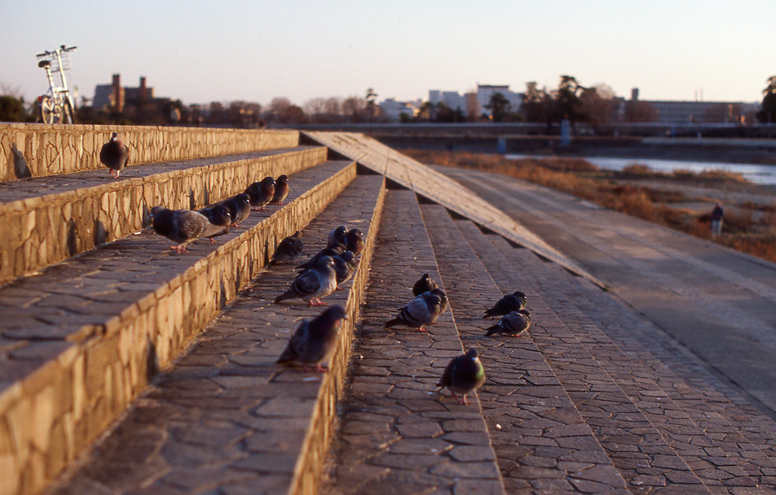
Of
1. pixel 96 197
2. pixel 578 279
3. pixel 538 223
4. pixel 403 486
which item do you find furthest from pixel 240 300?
pixel 538 223

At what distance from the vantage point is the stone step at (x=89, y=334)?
2.16m

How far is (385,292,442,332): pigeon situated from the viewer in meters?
5.36

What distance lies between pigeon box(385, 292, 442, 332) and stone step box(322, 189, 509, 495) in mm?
105

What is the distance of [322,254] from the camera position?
18.3 ft

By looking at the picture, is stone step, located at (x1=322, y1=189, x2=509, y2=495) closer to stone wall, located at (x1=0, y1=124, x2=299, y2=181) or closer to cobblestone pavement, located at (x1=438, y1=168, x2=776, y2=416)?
stone wall, located at (x1=0, y1=124, x2=299, y2=181)

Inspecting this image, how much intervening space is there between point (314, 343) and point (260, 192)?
346 cm

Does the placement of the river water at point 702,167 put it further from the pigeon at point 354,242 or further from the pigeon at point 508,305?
the pigeon at point 354,242

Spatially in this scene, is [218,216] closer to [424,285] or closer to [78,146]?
[78,146]

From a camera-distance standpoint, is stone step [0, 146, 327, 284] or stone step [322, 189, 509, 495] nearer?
stone step [322, 189, 509, 495]

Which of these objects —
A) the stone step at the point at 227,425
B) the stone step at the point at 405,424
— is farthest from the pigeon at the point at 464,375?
the stone step at the point at 227,425

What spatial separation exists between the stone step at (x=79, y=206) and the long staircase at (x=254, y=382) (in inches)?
0.7

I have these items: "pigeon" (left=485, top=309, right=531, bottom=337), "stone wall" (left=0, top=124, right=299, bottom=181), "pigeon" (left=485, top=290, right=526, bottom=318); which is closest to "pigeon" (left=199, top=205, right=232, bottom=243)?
"stone wall" (left=0, top=124, right=299, bottom=181)

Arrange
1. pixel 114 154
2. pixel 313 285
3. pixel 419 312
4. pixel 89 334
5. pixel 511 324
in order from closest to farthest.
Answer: pixel 89 334, pixel 313 285, pixel 114 154, pixel 419 312, pixel 511 324

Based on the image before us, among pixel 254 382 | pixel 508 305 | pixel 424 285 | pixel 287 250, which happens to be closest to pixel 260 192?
pixel 287 250
